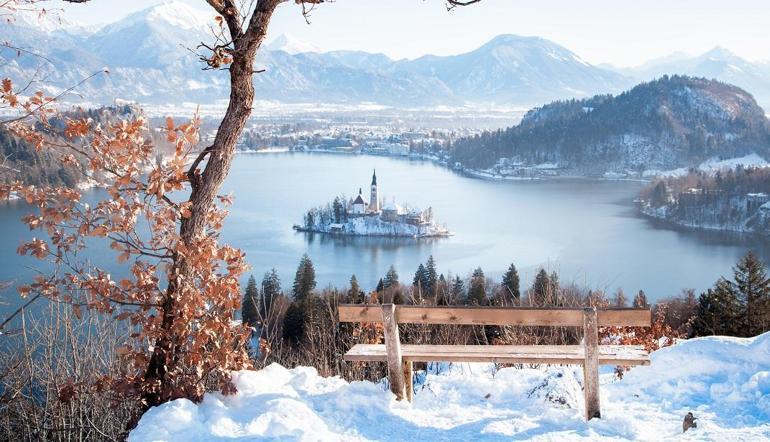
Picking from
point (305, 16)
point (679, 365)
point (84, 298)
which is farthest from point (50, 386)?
point (679, 365)

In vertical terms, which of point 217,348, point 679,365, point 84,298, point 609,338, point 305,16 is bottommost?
point 609,338

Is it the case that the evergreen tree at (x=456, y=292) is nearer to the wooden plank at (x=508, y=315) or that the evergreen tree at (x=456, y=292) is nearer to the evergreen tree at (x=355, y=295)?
the evergreen tree at (x=355, y=295)

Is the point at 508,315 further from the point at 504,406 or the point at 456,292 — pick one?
the point at 456,292

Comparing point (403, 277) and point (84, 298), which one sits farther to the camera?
point (403, 277)

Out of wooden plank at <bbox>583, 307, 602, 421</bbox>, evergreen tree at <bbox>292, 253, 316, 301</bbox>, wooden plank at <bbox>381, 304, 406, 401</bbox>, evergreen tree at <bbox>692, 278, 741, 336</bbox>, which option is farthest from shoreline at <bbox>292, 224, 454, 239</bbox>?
wooden plank at <bbox>583, 307, 602, 421</bbox>

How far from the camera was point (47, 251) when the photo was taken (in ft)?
9.38

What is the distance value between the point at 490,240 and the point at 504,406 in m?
36.4

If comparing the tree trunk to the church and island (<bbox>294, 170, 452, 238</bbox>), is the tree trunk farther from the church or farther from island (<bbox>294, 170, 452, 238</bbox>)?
the church

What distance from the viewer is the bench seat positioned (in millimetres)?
3332

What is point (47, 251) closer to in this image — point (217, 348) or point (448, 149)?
point (217, 348)

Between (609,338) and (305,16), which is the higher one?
(305,16)

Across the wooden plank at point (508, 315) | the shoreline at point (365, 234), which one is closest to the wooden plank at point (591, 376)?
the wooden plank at point (508, 315)

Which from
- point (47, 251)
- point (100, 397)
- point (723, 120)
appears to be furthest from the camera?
point (723, 120)

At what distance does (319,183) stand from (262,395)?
62321mm
